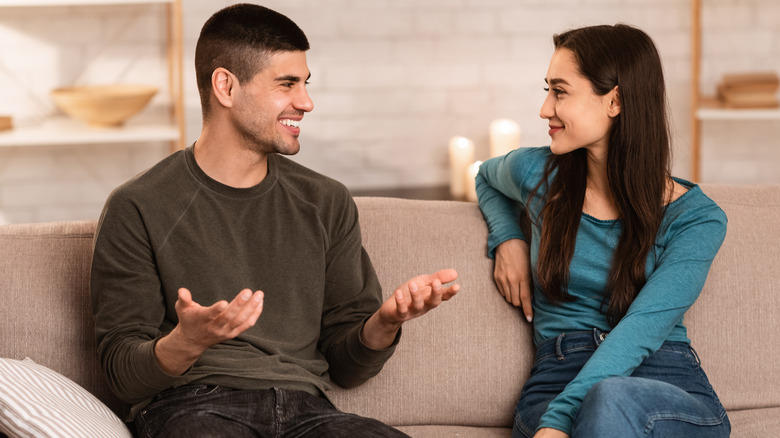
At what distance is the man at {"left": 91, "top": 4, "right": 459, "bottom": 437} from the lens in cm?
150

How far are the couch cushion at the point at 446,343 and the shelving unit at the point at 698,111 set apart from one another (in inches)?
76.4

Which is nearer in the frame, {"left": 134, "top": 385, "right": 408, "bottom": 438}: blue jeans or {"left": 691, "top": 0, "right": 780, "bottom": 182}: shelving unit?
{"left": 134, "top": 385, "right": 408, "bottom": 438}: blue jeans

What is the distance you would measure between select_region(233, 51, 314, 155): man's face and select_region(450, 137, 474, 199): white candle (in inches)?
69.5

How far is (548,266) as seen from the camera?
5.67 ft

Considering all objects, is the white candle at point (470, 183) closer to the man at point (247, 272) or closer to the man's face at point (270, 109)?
the man at point (247, 272)

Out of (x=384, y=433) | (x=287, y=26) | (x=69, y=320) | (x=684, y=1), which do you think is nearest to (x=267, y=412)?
(x=384, y=433)

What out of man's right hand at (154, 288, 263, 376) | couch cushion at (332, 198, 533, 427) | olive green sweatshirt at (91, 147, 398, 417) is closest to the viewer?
man's right hand at (154, 288, 263, 376)

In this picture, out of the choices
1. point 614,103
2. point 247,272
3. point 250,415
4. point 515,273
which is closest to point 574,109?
point 614,103

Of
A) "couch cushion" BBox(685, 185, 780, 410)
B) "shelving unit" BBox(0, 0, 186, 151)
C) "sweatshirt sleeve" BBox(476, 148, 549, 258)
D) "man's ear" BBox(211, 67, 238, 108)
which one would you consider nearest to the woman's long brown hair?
"sweatshirt sleeve" BBox(476, 148, 549, 258)

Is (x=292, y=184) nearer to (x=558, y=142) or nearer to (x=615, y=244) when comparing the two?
(x=558, y=142)

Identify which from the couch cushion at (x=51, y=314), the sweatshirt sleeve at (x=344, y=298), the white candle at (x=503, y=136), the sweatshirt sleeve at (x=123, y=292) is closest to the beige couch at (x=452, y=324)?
the couch cushion at (x=51, y=314)

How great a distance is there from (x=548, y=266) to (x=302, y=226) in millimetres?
489

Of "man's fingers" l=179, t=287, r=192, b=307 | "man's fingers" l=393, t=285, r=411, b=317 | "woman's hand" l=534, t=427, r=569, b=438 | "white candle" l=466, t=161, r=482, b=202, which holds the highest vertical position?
"man's fingers" l=179, t=287, r=192, b=307

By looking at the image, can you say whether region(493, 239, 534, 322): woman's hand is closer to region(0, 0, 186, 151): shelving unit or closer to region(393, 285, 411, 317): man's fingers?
region(393, 285, 411, 317): man's fingers
